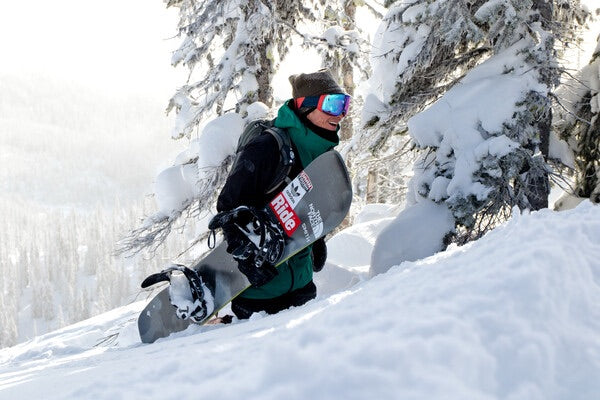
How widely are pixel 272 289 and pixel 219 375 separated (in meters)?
2.49

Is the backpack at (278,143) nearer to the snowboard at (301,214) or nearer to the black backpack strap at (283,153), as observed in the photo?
the black backpack strap at (283,153)

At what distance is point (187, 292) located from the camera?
4.36 m

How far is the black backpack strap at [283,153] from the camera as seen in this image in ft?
12.6

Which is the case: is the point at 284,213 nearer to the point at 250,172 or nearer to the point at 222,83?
the point at 250,172

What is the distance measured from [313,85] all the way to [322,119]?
0.95 feet

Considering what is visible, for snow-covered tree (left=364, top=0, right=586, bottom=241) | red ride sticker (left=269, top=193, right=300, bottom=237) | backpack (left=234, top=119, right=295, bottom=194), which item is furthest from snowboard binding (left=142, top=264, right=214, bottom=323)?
snow-covered tree (left=364, top=0, right=586, bottom=241)

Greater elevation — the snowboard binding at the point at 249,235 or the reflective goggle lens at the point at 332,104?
the reflective goggle lens at the point at 332,104

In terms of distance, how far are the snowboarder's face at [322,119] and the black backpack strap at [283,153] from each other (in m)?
0.27

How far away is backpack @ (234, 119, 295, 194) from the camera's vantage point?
3867 mm

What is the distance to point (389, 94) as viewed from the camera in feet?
21.0

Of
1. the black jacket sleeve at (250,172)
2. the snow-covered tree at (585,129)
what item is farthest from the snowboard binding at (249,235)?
the snow-covered tree at (585,129)

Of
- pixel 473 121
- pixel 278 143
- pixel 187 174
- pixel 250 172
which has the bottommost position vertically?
pixel 473 121

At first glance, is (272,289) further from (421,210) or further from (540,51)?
(540,51)

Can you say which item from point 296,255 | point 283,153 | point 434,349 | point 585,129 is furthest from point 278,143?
point 585,129
